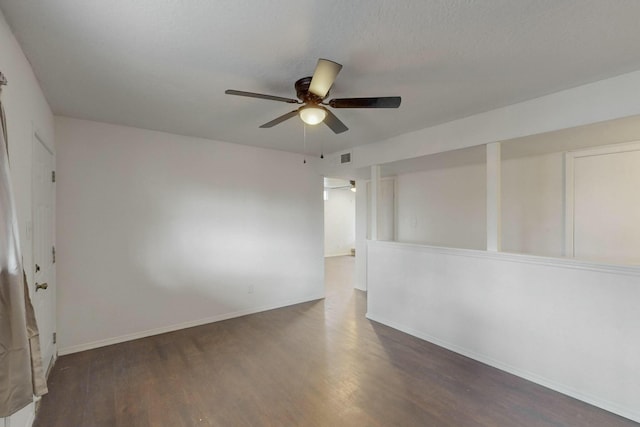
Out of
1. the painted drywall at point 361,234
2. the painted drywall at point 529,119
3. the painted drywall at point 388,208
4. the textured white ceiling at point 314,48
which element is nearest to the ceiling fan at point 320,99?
the textured white ceiling at point 314,48

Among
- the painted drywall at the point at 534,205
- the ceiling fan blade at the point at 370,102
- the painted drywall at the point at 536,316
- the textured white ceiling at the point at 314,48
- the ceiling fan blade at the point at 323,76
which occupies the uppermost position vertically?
the textured white ceiling at the point at 314,48

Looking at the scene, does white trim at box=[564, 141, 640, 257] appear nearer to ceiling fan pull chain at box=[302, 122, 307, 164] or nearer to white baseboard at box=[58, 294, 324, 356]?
ceiling fan pull chain at box=[302, 122, 307, 164]

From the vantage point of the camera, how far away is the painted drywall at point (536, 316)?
→ 2172 mm

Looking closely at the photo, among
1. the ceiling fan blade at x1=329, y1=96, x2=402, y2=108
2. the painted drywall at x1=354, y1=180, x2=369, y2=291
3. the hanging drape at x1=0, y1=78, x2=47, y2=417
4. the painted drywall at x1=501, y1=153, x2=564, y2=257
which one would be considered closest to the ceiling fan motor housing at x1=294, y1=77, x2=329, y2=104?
the ceiling fan blade at x1=329, y1=96, x2=402, y2=108

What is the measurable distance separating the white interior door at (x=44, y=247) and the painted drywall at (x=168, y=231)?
21 cm

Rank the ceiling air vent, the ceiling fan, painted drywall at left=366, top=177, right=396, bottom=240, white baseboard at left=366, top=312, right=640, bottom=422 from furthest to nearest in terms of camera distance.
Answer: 1. painted drywall at left=366, top=177, right=396, bottom=240
2. the ceiling air vent
3. white baseboard at left=366, top=312, right=640, bottom=422
4. the ceiling fan

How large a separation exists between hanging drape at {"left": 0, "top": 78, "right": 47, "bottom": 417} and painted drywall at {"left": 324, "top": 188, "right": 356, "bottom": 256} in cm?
875

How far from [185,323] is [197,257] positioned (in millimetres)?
859

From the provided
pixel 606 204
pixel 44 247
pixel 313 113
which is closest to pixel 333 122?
pixel 313 113

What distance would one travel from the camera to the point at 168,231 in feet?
12.0

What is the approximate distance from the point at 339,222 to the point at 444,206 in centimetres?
591

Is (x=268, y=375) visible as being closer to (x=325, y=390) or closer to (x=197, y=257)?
(x=325, y=390)

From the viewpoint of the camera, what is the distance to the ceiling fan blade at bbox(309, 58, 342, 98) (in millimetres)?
1602

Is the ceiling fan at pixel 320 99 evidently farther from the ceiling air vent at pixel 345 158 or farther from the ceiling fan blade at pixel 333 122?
the ceiling air vent at pixel 345 158
